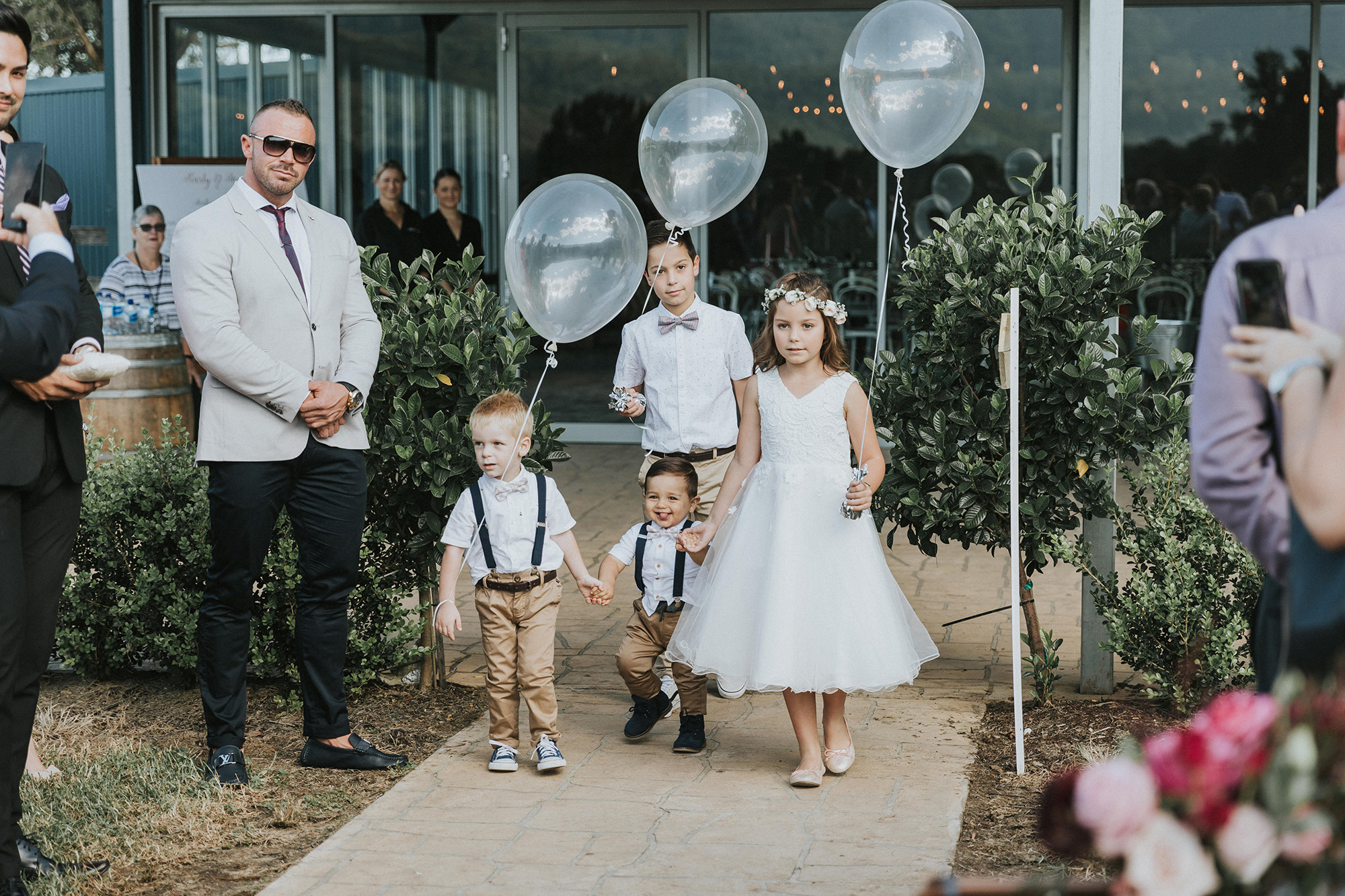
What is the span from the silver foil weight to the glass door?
6701 millimetres

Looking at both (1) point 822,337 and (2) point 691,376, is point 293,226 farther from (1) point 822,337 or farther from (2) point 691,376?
(1) point 822,337

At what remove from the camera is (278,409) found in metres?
3.94

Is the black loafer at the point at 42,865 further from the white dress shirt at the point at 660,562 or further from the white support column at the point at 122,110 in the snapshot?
the white support column at the point at 122,110

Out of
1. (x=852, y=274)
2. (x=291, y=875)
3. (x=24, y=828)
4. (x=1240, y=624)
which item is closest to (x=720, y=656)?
(x=291, y=875)

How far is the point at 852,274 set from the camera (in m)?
11.1

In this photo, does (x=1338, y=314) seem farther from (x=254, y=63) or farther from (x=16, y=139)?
(x=254, y=63)

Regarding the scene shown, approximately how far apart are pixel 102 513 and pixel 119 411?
2832mm

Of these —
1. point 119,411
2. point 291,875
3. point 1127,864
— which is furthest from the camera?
point 119,411

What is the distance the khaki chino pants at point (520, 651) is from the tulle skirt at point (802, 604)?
0.42 m

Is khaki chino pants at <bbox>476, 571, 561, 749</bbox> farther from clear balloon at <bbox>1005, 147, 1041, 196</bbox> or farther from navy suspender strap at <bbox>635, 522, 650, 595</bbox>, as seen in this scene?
clear balloon at <bbox>1005, 147, 1041, 196</bbox>

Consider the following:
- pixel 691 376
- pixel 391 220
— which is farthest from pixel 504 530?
pixel 391 220

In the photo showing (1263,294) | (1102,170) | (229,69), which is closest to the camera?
(1263,294)

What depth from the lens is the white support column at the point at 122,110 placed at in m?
10.5

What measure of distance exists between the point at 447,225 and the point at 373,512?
19.8 feet
